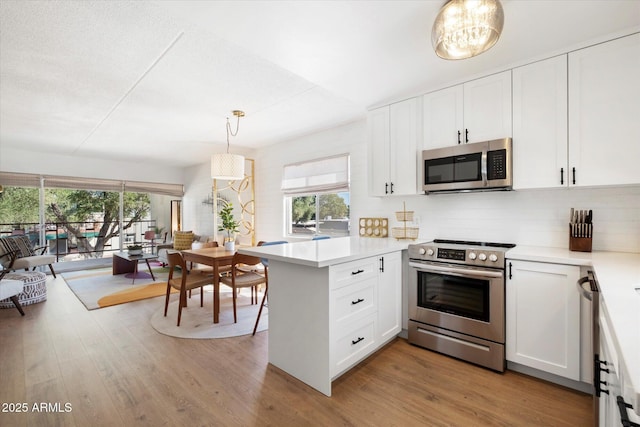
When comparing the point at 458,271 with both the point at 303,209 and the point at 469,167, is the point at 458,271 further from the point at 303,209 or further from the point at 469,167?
the point at 303,209

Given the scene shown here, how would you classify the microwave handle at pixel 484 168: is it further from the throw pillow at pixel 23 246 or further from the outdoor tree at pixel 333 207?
the throw pillow at pixel 23 246

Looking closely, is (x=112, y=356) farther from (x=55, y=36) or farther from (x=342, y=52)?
(x=342, y=52)

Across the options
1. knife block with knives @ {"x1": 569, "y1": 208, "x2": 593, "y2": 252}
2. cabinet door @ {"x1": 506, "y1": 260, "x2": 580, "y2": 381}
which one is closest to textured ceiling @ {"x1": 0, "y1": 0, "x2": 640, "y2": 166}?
knife block with knives @ {"x1": 569, "y1": 208, "x2": 593, "y2": 252}

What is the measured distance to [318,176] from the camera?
4461mm

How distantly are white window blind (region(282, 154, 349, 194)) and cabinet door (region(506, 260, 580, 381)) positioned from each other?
2431 millimetres

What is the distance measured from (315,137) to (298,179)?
727mm

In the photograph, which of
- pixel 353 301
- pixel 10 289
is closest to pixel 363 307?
pixel 353 301

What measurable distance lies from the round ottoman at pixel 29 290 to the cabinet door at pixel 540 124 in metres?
5.81

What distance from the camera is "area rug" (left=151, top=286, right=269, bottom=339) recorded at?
294 centimetres

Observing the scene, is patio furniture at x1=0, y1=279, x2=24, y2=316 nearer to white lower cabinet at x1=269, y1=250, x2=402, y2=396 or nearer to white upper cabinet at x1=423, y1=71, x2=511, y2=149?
white lower cabinet at x1=269, y1=250, x2=402, y2=396

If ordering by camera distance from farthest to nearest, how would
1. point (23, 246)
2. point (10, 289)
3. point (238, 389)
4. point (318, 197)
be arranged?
1. point (23, 246)
2. point (318, 197)
3. point (10, 289)
4. point (238, 389)

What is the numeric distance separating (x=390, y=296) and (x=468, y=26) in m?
2.00

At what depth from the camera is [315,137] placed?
4.54 metres

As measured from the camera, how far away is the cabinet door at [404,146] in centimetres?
291
